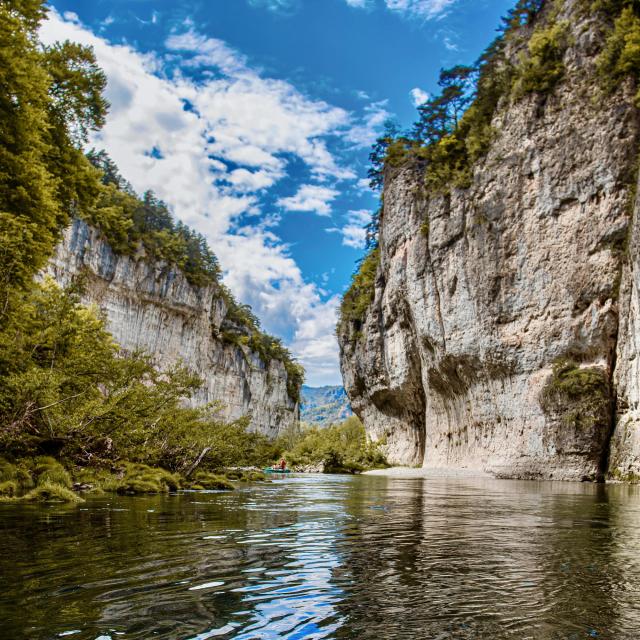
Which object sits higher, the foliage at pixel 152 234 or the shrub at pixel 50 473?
the foliage at pixel 152 234

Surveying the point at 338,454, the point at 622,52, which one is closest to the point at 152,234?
the point at 338,454

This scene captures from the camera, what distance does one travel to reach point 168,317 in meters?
69.1

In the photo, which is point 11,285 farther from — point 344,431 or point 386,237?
point 344,431

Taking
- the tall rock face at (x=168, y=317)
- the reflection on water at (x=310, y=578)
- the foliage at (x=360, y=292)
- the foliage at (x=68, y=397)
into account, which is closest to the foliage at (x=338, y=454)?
the tall rock face at (x=168, y=317)

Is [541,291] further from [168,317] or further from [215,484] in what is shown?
[168,317]

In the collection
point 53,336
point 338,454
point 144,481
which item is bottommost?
point 338,454

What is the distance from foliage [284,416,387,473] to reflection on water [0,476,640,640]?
36411 mm

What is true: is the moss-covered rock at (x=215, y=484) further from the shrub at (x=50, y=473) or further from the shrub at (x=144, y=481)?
the shrub at (x=50, y=473)

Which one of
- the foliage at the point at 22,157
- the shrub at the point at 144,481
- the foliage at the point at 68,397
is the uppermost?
the foliage at the point at 22,157

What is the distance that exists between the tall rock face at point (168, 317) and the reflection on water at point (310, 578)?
122 ft

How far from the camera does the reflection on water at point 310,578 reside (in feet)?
10.3

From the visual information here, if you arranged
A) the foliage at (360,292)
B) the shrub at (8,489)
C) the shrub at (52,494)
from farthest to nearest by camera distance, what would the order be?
the foliage at (360,292), the shrub at (52,494), the shrub at (8,489)

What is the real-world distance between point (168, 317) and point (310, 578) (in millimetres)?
67459

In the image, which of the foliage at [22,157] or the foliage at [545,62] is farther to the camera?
the foliage at [545,62]
